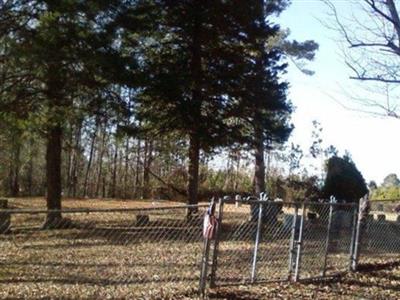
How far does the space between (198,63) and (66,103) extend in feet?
14.4

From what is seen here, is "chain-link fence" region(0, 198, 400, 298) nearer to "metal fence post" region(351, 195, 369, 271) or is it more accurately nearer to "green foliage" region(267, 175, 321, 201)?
"metal fence post" region(351, 195, 369, 271)

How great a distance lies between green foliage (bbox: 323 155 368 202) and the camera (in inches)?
823

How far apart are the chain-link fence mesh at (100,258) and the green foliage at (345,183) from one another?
8.10m

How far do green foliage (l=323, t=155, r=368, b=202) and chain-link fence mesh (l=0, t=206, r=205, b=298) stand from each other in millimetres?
8102

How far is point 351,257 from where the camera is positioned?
9844 millimetres

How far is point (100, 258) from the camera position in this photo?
9.51 meters

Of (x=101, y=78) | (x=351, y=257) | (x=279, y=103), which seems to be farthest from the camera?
(x=279, y=103)

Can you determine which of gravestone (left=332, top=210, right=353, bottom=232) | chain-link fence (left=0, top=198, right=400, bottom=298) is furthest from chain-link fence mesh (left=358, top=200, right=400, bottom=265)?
gravestone (left=332, top=210, right=353, bottom=232)

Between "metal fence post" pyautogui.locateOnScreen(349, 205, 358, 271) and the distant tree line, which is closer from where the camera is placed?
"metal fence post" pyautogui.locateOnScreen(349, 205, 358, 271)

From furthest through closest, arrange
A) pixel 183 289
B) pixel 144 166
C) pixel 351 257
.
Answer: pixel 144 166
pixel 351 257
pixel 183 289

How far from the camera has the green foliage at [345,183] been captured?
20.9m

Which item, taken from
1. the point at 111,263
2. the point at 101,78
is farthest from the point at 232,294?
the point at 101,78

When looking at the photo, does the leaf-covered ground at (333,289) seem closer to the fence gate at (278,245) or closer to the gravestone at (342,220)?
the fence gate at (278,245)

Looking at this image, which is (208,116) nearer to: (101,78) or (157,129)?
(157,129)
